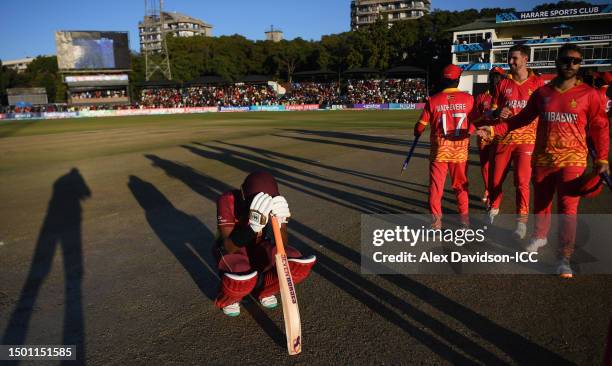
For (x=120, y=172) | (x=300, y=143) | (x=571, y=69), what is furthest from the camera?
(x=300, y=143)

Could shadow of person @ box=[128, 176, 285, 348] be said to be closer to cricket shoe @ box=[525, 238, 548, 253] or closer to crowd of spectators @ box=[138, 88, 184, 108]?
cricket shoe @ box=[525, 238, 548, 253]

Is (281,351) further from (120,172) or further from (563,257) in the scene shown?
(120,172)

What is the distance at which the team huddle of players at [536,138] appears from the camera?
13.5ft

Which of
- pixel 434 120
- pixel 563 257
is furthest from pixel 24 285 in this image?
pixel 563 257

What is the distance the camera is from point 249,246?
3.95 metres

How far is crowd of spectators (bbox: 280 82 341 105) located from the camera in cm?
5856

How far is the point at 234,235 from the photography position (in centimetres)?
344

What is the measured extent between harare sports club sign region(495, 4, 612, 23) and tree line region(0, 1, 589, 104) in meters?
9.24

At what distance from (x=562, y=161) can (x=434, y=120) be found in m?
1.55

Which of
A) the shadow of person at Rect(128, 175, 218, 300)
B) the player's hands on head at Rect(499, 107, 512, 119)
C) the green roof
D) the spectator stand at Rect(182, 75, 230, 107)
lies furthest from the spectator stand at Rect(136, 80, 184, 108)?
the player's hands on head at Rect(499, 107, 512, 119)

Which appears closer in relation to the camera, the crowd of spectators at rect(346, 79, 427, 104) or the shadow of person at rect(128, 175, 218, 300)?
the shadow of person at rect(128, 175, 218, 300)

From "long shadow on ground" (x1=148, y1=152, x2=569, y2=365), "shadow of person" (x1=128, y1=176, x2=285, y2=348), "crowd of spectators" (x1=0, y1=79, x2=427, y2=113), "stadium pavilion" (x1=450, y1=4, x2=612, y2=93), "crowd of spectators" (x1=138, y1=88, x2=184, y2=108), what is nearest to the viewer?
"long shadow on ground" (x1=148, y1=152, x2=569, y2=365)

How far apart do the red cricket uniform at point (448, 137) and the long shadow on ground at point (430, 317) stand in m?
1.38

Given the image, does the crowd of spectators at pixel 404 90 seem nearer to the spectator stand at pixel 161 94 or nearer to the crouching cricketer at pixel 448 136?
the spectator stand at pixel 161 94
